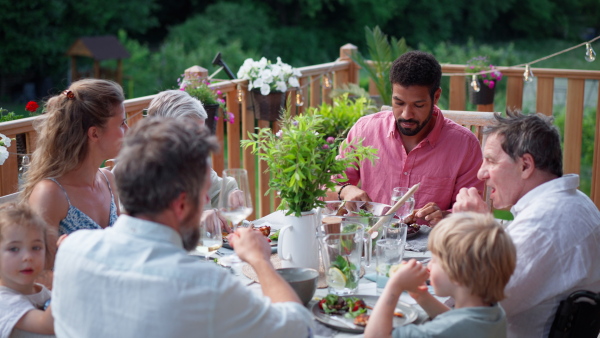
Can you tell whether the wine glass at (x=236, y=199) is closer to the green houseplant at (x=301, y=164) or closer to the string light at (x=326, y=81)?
the green houseplant at (x=301, y=164)

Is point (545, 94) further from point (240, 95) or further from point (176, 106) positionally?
point (176, 106)

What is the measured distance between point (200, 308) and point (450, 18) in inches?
740

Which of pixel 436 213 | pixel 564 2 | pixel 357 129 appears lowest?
pixel 436 213

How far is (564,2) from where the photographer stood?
21.0m

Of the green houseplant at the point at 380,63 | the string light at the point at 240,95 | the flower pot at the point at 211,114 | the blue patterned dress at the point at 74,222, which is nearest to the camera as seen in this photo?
the blue patterned dress at the point at 74,222

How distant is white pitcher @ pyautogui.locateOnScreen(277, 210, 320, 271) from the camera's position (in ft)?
6.77

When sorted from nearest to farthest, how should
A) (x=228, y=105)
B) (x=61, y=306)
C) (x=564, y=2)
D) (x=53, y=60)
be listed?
(x=61, y=306), (x=228, y=105), (x=53, y=60), (x=564, y=2)

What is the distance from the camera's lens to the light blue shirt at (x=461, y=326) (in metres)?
1.61

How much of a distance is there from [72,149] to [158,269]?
1155 mm


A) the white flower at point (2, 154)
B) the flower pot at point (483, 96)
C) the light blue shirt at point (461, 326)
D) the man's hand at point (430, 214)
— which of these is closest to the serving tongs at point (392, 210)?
the man's hand at point (430, 214)

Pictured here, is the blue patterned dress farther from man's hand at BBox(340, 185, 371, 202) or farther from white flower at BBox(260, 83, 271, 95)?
white flower at BBox(260, 83, 271, 95)

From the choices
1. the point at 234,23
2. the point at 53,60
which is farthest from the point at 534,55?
the point at 53,60

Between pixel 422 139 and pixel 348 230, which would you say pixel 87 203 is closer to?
pixel 348 230

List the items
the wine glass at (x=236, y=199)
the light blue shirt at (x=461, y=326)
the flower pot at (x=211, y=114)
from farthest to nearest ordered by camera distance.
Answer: the flower pot at (x=211, y=114), the wine glass at (x=236, y=199), the light blue shirt at (x=461, y=326)
